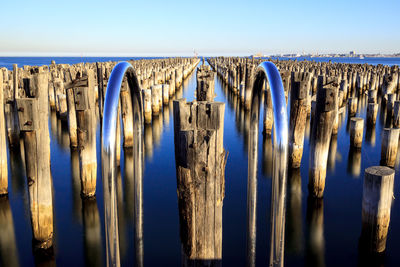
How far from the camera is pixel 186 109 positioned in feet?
7.98

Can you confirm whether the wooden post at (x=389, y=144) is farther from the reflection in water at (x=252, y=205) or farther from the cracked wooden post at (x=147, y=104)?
the cracked wooden post at (x=147, y=104)

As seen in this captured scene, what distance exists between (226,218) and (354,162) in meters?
5.36

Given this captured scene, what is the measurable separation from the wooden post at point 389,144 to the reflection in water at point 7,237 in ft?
26.6

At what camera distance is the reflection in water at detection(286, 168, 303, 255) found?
584 centimetres

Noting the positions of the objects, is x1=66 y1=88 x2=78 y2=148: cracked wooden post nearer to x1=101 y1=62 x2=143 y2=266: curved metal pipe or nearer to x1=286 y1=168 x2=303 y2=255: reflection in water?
x1=286 y1=168 x2=303 y2=255: reflection in water

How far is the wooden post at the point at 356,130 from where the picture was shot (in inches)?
382

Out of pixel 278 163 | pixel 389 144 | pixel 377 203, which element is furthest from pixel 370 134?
pixel 278 163

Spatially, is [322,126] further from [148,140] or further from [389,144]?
[148,140]

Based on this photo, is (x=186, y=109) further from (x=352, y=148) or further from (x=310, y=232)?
(x=352, y=148)

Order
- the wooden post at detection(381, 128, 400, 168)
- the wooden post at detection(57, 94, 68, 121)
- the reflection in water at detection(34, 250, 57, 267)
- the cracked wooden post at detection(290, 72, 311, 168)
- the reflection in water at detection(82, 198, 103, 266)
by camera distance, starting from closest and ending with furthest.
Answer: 1. the reflection in water at detection(34, 250, 57, 267)
2. the reflection in water at detection(82, 198, 103, 266)
3. the cracked wooden post at detection(290, 72, 311, 168)
4. the wooden post at detection(381, 128, 400, 168)
5. the wooden post at detection(57, 94, 68, 121)

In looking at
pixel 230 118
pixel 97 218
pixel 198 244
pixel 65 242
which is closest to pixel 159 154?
pixel 97 218

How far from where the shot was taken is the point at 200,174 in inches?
98.7

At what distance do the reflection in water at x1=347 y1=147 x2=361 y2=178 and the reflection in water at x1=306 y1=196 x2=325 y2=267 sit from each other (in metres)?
2.79

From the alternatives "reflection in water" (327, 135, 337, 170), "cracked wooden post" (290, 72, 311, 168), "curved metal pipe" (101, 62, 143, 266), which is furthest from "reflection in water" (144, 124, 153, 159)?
"curved metal pipe" (101, 62, 143, 266)
